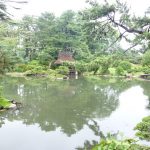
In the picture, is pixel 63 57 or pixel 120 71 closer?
pixel 120 71

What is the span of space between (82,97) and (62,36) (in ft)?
83.8

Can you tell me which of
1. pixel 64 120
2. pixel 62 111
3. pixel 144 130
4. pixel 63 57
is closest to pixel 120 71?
pixel 63 57

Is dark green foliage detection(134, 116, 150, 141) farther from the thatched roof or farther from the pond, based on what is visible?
the thatched roof

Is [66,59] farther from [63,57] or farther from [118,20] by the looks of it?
[118,20]

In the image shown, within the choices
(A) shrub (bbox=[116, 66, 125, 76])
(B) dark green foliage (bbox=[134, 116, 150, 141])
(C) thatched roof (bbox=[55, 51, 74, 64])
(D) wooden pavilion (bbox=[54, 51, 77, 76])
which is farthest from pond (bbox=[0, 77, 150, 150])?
(C) thatched roof (bbox=[55, 51, 74, 64])

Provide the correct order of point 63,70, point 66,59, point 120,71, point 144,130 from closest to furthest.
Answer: point 144,130, point 63,70, point 120,71, point 66,59

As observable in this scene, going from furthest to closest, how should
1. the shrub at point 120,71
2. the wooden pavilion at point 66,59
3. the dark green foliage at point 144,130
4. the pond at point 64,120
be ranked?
1. the shrub at point 120,71
2. the wooden pavilion at point 66,59
3. the pond at point 64,120
4. the dark green foliage at point 144,130

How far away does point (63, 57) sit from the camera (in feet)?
137

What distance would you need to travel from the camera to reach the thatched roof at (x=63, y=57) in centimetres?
4119

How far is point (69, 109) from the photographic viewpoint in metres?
15.2

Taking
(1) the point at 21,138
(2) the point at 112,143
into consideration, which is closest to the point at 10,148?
Answer: (1) the point at 21,138

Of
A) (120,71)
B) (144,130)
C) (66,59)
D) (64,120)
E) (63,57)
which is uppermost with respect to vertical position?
(63,57)

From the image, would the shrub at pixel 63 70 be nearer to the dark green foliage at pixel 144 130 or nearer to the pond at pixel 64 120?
the pond at pixel 64 120

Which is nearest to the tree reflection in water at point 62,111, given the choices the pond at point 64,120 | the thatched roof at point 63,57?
the pond at point 64,120
